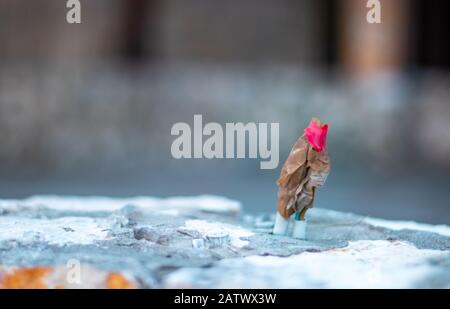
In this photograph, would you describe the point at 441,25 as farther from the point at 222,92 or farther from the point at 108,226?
the point at 108,226

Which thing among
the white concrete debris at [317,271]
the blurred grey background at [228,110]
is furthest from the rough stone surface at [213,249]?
the blurred grey background at [228,110]

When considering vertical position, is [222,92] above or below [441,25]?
below

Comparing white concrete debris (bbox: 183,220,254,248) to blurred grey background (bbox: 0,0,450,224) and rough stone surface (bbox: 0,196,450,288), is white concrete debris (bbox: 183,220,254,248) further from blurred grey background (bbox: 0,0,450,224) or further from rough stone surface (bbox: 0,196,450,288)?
blurred grey background (bbox: 0,0,450,224)

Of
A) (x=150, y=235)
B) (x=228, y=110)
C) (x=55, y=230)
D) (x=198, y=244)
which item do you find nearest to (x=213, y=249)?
(x=198, y=244)

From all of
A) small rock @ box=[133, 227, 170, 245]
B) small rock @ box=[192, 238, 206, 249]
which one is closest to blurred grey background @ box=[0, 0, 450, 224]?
small rock @ box=[133, 227, 170, 245]

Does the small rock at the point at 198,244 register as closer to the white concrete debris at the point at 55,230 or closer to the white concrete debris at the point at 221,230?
the white concrete debris at the point at 221,230
